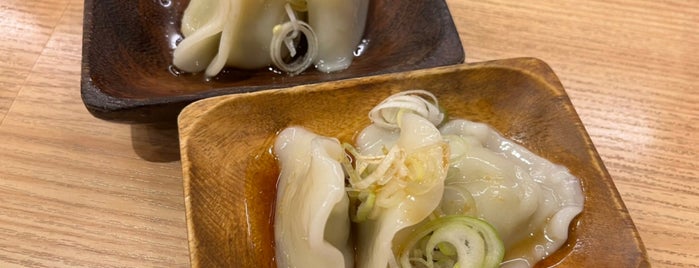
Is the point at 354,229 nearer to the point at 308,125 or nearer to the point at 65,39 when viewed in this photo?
the point at 308,125

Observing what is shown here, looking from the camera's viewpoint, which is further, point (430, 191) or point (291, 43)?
point (291, 43)

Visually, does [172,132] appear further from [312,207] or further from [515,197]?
[515,197]

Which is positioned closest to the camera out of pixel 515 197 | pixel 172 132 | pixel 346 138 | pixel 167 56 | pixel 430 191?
pixel 430 191

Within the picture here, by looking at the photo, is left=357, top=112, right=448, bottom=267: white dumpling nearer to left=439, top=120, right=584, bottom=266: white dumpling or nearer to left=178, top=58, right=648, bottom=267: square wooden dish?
left=439, top=120, right=584, bottom=266: white dumpling

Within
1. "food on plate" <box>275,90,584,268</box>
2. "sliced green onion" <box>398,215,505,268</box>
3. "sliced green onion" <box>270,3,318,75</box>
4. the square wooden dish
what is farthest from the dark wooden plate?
"sliced green onion" <box>398,215,505,268</box>

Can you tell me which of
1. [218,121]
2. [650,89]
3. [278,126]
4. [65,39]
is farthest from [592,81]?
[65,39]

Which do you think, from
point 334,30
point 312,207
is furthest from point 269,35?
point 312,207
